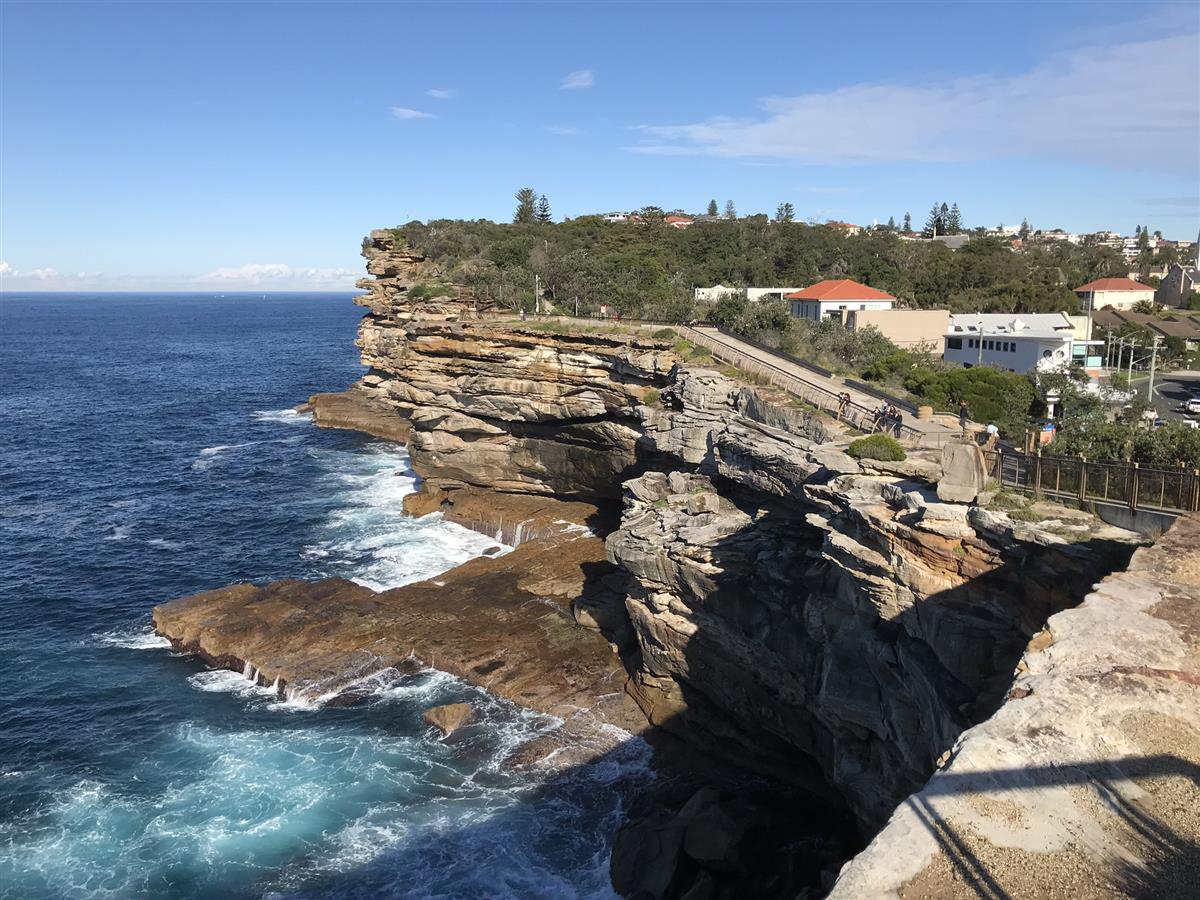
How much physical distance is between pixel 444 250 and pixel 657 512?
54720 mm

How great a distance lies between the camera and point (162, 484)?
51812mm

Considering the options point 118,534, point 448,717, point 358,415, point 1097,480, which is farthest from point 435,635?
point 358,415

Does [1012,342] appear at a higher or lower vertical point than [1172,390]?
higher

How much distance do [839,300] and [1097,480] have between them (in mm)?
43564

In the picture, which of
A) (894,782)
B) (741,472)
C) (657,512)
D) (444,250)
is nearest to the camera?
(894,782)

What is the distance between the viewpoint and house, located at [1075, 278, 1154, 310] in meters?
74.2

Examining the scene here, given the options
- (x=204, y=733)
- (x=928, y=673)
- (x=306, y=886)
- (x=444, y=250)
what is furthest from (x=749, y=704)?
(x=444, y=250)

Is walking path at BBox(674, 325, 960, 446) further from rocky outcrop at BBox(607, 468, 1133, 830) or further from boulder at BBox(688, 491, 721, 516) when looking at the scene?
boulder at BBox(688, 491, 721, 516)

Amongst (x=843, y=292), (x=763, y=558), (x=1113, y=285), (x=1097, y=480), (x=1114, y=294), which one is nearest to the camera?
(x=1097, y=480)

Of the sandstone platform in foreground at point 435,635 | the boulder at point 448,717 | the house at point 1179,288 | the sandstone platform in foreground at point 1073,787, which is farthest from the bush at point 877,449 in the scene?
the house at point 1179,288

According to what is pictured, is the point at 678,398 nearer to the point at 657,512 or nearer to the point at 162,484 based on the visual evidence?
the point at 657,512

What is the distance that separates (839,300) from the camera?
59.1m

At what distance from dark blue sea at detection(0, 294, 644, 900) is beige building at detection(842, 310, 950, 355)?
2948cm

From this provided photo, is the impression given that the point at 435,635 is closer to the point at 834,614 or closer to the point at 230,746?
the point at 230,746
